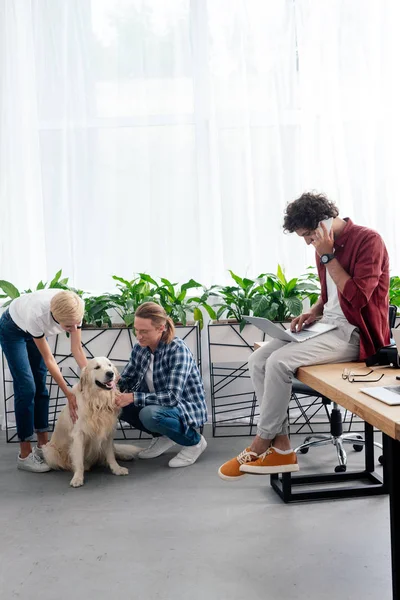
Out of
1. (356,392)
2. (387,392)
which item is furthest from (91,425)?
Answer: (387,392)

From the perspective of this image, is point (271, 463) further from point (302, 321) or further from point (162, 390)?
point (162, 390)

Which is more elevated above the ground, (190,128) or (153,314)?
(190,128)

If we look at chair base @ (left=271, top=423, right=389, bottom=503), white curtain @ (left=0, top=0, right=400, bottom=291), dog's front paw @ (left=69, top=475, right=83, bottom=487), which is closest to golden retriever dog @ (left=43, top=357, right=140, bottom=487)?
dog's front paw @ (left=69, top=475, right=83, bottom=487)

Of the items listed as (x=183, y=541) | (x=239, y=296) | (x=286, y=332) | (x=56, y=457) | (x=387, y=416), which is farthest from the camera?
(x=239, y=296)

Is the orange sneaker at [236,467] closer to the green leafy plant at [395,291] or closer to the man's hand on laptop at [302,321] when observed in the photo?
the man's hand on laptop at [302,321]

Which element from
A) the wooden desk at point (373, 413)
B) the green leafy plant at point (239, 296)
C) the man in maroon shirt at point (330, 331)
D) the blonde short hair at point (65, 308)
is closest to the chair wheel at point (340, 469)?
the wooden desk at point (373, 413)

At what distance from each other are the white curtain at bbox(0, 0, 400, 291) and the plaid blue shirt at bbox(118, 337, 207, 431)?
44.5 inches

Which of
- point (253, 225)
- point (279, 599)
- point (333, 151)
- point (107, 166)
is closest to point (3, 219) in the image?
point (107, 166)

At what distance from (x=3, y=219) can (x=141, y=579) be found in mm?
3062

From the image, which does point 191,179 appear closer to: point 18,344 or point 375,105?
point 375,105

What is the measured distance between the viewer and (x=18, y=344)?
362 cm

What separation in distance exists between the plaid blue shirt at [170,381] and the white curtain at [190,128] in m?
1.13

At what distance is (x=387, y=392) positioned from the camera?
200 centimetres

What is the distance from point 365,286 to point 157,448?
1714 mm
